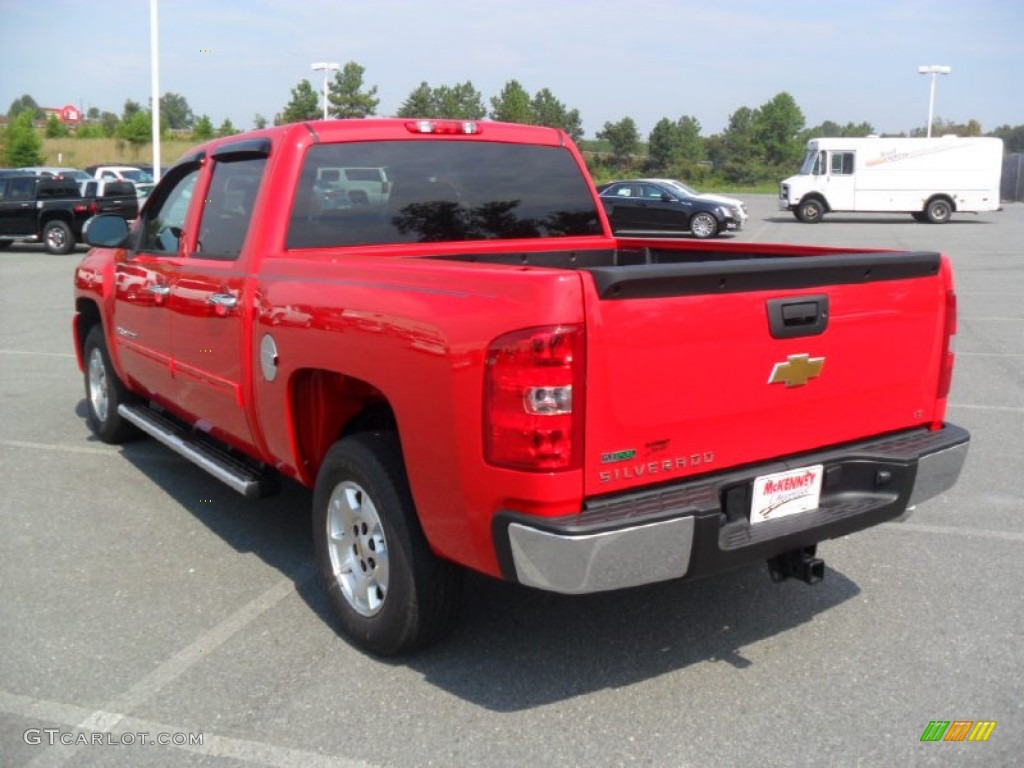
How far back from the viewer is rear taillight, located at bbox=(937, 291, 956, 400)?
383cm

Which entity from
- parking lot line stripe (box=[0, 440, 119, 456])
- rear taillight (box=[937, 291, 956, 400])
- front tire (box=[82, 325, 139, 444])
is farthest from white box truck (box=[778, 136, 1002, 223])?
rear taillight (box=[937, 291, 956, 400])

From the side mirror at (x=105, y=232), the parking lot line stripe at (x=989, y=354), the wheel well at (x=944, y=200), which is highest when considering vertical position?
the wheel well at (x=944, y=200)

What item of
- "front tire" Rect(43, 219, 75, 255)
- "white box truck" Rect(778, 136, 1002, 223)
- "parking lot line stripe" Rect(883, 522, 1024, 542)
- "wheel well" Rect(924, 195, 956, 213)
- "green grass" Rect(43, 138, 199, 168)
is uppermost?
"green grass" Rect(43, 138, 199, 168)

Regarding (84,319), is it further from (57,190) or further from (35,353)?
(57,190)

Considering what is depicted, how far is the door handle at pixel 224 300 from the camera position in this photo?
4262 millimetres

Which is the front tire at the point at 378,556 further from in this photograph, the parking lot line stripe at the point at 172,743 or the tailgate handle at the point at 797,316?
the tailgate handle at the point at 797,316

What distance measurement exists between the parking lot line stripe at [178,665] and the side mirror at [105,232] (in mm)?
2479

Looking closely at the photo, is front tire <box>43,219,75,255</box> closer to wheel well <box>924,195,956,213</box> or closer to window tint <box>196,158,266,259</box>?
window tint <box>196,158,266,259</box>

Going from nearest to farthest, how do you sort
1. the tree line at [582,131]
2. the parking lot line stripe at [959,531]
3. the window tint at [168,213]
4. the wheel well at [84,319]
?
1. the parking lot line stripe at [959,531]
2. the window tint at [168,213]
3. the wheel well at [84,319]
4. the tree line at [582,131]

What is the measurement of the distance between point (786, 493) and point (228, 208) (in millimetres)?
2877

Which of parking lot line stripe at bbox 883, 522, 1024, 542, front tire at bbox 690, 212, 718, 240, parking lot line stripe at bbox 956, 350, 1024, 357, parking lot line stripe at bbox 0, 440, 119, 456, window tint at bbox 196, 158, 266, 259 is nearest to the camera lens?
window tint at bbox 196, 158, 266, 259

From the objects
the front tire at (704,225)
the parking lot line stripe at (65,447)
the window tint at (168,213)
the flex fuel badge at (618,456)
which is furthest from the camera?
the front tire at (704,225)

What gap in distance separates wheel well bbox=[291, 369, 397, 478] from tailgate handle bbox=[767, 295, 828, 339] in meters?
1.47

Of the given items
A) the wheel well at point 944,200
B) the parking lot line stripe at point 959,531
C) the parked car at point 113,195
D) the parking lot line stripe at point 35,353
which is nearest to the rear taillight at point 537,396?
the parking lot line stripe at point 959,531
